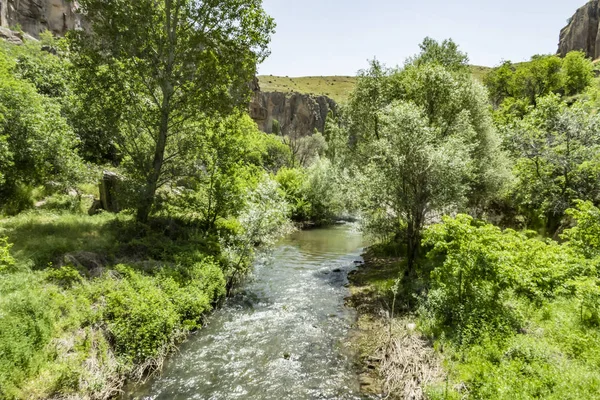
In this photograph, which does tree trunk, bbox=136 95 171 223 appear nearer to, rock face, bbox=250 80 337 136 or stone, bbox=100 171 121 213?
stone, bbox=100 171 121 213

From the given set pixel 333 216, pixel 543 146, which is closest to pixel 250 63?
pixel 543 146

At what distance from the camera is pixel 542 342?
820 centimetres

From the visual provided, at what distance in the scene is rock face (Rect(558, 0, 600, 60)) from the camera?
8762 cm

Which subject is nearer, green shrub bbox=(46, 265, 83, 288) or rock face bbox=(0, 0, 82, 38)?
green shrub bbox=(46, 265, 83, 288)

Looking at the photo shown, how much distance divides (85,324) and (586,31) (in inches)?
5215

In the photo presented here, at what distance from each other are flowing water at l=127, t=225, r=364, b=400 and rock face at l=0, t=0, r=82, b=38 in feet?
182

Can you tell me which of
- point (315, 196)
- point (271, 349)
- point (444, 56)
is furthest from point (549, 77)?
point (271, 349)

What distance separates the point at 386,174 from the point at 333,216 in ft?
100

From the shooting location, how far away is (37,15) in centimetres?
5316

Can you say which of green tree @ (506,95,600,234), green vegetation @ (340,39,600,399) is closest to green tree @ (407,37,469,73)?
green vegetation @ (340,39,600,399)

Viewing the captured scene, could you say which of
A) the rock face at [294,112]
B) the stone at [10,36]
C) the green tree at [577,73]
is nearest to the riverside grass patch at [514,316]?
the stone at [10,36]

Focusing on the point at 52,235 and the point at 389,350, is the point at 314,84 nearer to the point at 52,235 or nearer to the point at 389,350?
the point at 52,235

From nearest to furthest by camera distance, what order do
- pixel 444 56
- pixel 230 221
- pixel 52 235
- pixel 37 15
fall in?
pixel 52 235 → pixel 230 221 → pixel 444 56 → pixel 37 15

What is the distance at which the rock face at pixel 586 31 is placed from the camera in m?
87.6
